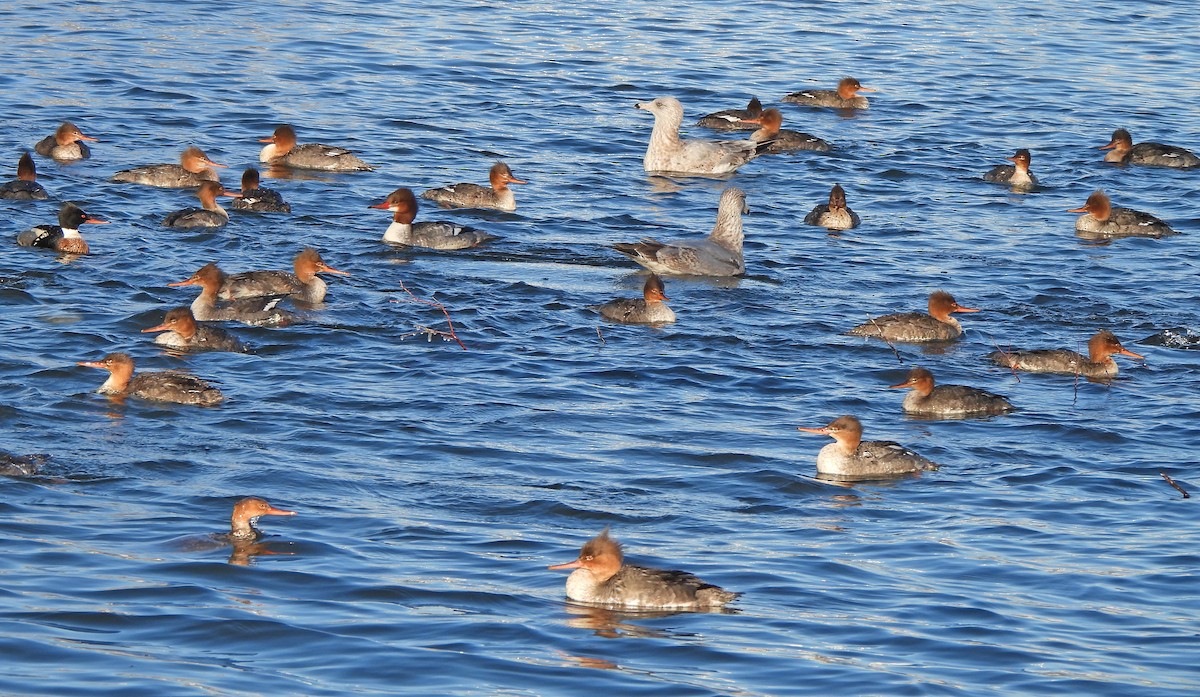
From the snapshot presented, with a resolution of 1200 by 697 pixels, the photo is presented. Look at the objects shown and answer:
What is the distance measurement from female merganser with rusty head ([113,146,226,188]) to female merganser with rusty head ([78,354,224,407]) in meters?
6.60

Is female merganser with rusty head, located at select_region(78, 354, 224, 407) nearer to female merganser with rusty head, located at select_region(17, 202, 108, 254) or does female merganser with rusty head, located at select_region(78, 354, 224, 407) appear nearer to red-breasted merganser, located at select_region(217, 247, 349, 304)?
red-breasted merganser, located at select_region(217, 247, 349, 304)

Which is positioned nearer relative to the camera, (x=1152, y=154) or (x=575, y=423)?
(x=575, y=423)

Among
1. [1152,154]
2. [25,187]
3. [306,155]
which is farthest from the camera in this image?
[1152,154]

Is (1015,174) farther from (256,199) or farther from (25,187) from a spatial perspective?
(25,187)

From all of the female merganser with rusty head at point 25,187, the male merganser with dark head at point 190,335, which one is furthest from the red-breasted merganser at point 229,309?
the female merganser with rusty head at point 25,187

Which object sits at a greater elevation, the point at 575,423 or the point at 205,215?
the point at 205,215

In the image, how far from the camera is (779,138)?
2356cm

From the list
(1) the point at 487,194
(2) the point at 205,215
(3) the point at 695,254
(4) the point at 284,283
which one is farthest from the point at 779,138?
(4) the point at 284,283

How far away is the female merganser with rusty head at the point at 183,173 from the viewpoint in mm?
19516

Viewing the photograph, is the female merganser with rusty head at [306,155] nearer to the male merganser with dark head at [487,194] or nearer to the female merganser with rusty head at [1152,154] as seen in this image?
the male merganser with dark head at [487,194]

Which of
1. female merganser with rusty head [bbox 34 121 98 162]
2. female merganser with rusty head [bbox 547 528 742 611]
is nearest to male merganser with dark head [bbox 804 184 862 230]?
female merganser with rusty head [bbox 34 121 98 162]

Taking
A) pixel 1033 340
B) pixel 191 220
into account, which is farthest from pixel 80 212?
pixel 1033 340

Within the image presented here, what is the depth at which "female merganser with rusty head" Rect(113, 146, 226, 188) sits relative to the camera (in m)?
19.5

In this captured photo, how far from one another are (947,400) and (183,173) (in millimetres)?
9595
